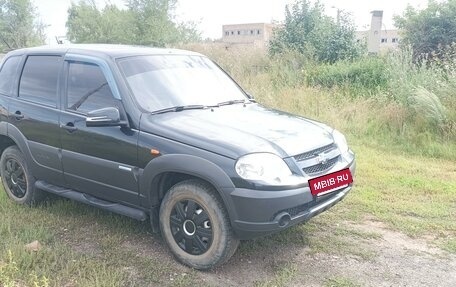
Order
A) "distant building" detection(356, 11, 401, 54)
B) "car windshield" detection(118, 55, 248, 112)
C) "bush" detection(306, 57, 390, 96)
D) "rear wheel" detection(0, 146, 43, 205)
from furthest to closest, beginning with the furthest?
"distant building" detection(356, 11, 401, 54)
"bush" detection(306, 57, 390, 96)
"rear wheel" detection(0, 146, 43, 205)
"car windshield" detection(118, 55, 248, 112)

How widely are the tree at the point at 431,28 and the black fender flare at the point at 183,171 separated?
12.7 meters

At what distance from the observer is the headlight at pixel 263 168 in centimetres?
312

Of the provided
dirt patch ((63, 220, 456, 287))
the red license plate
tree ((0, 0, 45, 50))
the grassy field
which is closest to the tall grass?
the grassy field

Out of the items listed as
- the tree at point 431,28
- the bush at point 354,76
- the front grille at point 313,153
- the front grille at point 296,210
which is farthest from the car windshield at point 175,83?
the tree at point 431,28

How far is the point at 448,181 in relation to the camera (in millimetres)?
5602

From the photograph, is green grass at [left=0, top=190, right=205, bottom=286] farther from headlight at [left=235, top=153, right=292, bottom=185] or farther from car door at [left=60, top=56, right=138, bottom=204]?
headlight at [left=235, top=153, right=292, bottom=185]

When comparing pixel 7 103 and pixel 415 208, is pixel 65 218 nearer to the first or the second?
pixel 7 103

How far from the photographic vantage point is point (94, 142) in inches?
152

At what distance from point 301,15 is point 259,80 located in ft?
14.1

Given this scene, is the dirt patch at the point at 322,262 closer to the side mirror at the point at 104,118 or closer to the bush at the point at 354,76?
the side mirror at the point at 104,118

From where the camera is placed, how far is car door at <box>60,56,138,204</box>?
12.1ft

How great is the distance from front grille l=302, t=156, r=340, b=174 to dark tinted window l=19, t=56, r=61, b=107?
2553mm

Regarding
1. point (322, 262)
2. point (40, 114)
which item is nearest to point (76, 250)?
point (40, 114)

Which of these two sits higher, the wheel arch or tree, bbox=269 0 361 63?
tree, bbox=269 0 361 63
